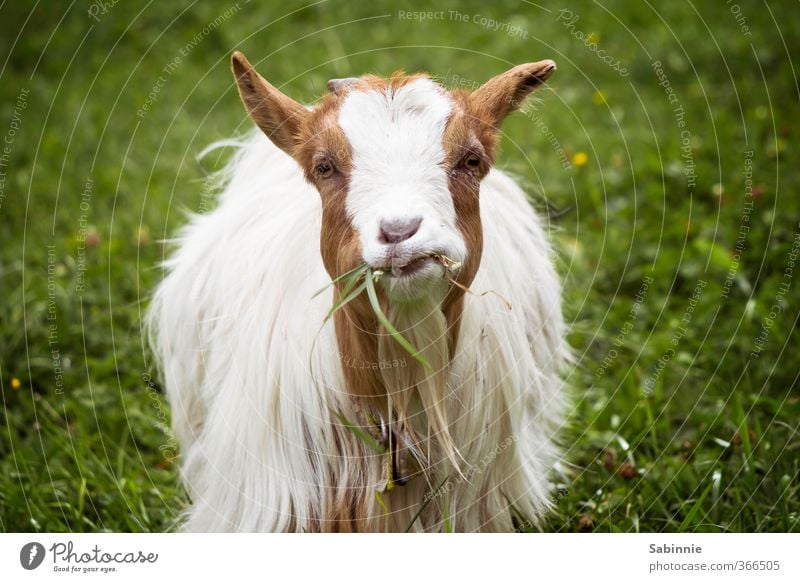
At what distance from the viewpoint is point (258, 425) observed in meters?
3.33

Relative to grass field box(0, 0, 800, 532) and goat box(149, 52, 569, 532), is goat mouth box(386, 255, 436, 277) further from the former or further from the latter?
grass field box(0, 0, 800, 532)

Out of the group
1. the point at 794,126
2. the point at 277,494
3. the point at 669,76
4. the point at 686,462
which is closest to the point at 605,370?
the point at 686,462

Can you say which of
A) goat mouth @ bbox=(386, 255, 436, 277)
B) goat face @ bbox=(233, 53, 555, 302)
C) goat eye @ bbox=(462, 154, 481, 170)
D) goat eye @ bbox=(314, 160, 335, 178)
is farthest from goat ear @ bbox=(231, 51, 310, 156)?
goat mouth @ bbox=(386, 255, 436, 277)

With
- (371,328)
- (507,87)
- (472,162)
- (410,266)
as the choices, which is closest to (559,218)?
(507,87)

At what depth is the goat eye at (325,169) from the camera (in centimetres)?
294

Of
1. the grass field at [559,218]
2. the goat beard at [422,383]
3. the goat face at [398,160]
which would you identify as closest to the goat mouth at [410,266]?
the goat face at [398,160]

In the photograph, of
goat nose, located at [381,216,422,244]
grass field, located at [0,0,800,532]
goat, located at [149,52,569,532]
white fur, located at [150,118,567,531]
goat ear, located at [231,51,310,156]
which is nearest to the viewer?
goat nose, located at [381,216,422,244]

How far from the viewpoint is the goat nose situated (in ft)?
8.64

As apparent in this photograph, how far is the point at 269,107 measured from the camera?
10.0 ft

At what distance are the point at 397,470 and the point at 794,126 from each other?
→ 4113mm

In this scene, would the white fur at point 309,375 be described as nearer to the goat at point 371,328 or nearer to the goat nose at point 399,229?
the goat at point 371,328

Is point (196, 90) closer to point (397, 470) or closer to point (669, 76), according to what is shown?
point (669, 76)

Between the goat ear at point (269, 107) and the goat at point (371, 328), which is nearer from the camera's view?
the goat at point (371, 328)

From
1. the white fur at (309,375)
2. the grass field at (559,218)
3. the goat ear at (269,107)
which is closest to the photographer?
the goat ear at (269,107)
